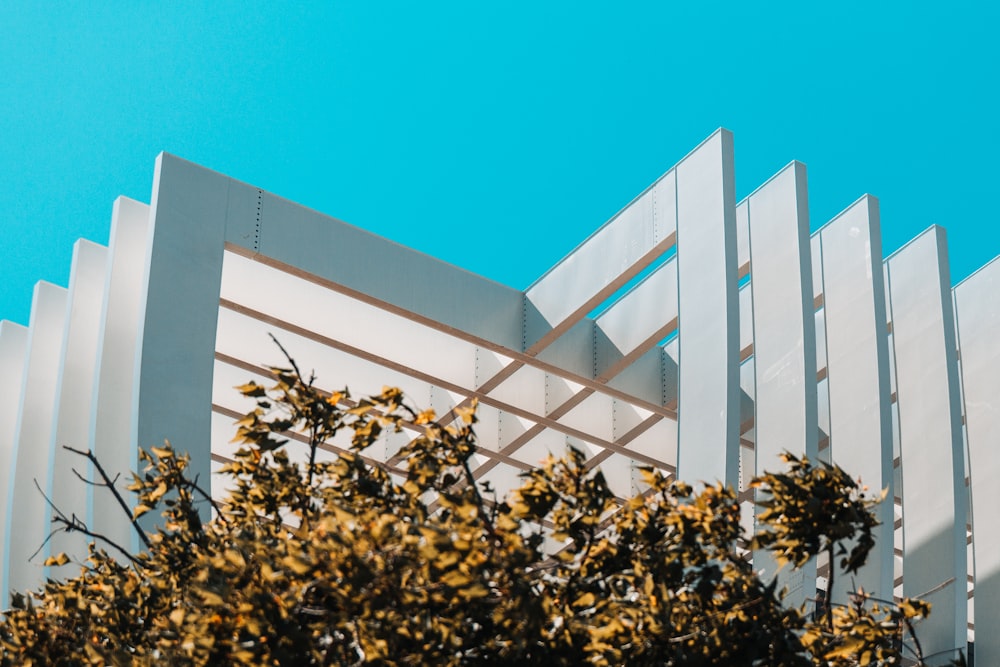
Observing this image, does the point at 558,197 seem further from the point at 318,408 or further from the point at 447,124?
the point at 318,408

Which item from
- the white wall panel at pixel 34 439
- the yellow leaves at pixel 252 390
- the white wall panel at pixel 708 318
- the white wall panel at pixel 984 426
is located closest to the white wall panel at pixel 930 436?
the white wall panel at pixel 984 426

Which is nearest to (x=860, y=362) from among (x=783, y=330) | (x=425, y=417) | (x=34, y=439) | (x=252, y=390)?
(x=783, y=330)

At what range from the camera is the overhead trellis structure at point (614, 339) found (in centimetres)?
1231

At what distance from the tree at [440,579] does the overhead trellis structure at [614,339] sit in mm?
4648

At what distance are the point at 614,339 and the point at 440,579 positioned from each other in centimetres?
1170

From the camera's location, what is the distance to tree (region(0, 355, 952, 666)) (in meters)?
5.08

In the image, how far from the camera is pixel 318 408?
648 cm

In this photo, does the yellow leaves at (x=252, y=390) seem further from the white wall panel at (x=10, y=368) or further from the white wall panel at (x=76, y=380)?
the white wall panel at (x=10, y=368)

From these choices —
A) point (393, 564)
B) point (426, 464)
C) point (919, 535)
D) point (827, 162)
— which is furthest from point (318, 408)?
point (827, 162)

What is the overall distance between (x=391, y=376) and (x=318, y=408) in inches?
477

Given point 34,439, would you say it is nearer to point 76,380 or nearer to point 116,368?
point 76,380

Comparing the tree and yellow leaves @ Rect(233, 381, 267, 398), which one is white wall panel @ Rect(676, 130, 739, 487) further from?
yellow leaves @ Rect(233, 381, 267, 398)

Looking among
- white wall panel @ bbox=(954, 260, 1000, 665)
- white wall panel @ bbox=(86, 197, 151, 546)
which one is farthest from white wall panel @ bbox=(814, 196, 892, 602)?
white wall panel @ bbox=(86, 197, 151, 546)

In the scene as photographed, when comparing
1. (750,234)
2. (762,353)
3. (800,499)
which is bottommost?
(800,499)
